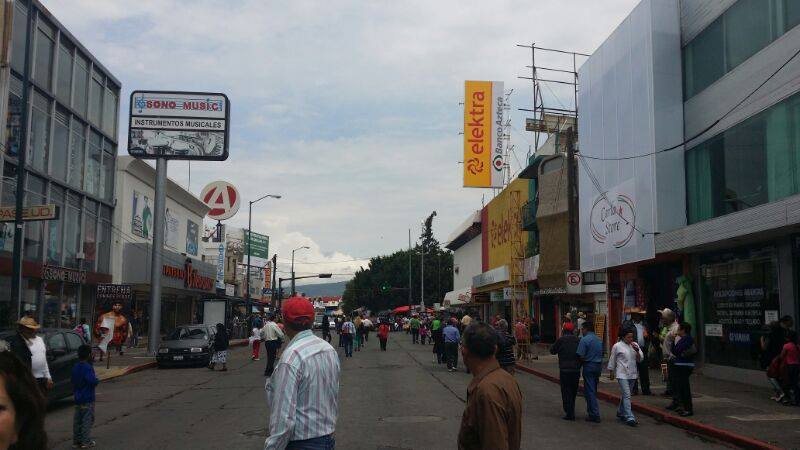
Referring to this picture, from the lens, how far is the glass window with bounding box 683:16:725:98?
18.5 metres

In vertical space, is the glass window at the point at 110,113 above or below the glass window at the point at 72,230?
above

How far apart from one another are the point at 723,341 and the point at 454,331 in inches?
299

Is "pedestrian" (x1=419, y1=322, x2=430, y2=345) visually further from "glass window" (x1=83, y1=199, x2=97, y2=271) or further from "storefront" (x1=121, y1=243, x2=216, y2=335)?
"glass window" (x1=83, y1=199, x2=97, y2=271)

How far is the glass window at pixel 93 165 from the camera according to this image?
99.3 ft

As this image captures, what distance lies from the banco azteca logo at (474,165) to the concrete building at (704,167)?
17375 millimetres

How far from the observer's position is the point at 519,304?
35938 millimetres

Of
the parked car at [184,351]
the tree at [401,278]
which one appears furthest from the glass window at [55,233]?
the tree at [401,278]

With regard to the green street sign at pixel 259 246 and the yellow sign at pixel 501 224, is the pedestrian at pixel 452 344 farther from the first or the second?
the green street sign at pixel 259 246

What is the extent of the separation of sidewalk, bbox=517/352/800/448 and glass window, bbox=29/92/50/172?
20613mm

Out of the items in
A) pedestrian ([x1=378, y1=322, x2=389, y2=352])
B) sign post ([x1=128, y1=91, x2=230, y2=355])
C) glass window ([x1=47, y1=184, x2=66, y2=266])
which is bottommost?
pedestrian ([x1=378, y1=322, x2=389, y2=352])

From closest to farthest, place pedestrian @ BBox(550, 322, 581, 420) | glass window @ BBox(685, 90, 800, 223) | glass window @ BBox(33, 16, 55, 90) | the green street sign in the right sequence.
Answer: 1. pedestrian @ BBox(550, 322, 581, 420)
2. glass window @ BBox(685, 90, 800, 223)
3. glass window @ BBox(33, 16, 55, 90)
4. the green street sign

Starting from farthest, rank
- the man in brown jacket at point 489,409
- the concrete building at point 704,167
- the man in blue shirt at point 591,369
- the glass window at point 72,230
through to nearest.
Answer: the glass window at point 72,230 < the concrete building at point 704,167 < the man in blue shirt at point 591,369 < the man in brown jacket at point 489,409

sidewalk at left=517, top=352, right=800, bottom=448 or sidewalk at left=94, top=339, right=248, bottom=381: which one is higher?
sidewalk at left=517, top=352, right=800, bottom=448

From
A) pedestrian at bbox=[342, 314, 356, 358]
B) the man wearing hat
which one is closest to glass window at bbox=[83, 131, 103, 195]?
pedestrian at bbox=[342, 314, 356, 358]
